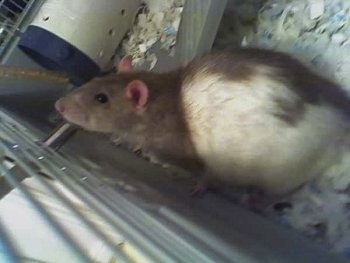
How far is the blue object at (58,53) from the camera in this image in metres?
1.57

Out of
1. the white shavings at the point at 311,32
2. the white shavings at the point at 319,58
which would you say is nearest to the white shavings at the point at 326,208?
the white shavings at the point at 319,58

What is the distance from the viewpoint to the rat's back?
1148mm

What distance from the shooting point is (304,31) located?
1493mm

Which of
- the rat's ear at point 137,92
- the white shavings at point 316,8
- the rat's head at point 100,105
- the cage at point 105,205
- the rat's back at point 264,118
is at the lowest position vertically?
the cage at point 105,205

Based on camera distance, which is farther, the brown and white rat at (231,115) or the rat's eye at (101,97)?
the rat's eye at (101,97)

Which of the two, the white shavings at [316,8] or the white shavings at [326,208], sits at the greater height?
the white shavings at [316,8]

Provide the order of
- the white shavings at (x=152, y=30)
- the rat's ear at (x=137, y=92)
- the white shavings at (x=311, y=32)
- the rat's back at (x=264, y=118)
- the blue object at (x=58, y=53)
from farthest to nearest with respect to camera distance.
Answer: the white shavings at (x=152, y=30)
the blue object at (x=58, y=53)
the white shavings at (x=311, y=32)
the rat's ear at (x=137, y=92)
the rat's back at (x=264, y=118)

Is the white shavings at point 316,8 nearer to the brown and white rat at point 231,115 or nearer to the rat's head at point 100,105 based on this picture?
the brown and white rat at point 231,115

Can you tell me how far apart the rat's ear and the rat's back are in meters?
0.09

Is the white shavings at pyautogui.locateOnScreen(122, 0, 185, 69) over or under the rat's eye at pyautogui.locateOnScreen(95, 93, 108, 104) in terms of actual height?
over

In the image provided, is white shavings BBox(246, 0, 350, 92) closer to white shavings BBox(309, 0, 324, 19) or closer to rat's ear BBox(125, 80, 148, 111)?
white shavings BBox(309, 0, 324, 19)

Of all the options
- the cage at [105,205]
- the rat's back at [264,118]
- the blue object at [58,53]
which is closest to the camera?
the cage at [105,205]

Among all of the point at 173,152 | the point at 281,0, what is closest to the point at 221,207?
the point at 173,152

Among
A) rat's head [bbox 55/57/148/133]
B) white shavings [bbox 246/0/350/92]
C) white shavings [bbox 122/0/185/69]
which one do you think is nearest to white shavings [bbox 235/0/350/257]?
white shavings [bbox 246/0/350/92]
